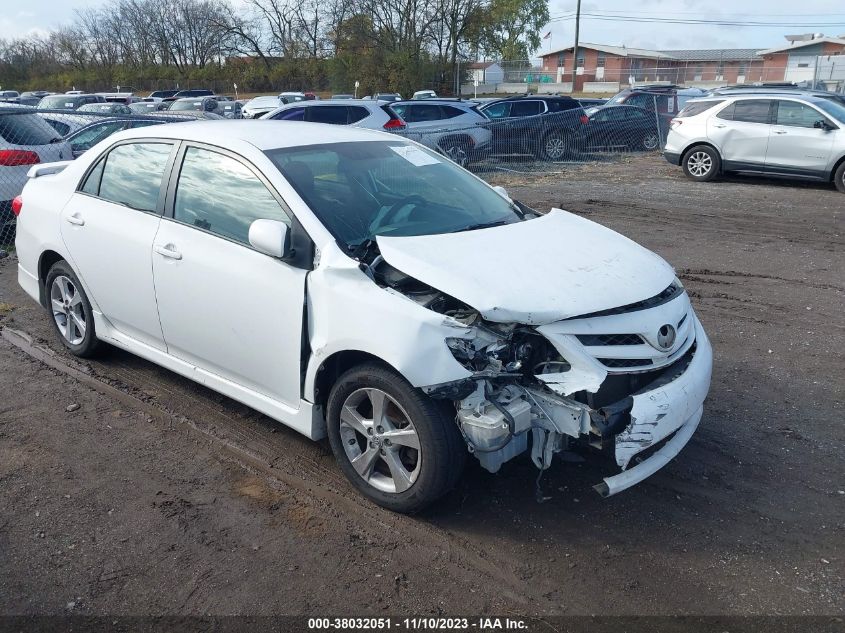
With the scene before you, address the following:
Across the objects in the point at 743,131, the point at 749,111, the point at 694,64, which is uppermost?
the point at 694,64

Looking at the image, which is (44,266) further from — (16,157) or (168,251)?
(16,157)

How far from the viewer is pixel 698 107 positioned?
14.8 m

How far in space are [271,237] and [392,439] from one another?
3.83 feet

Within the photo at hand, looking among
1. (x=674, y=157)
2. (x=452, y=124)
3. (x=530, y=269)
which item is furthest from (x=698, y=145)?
(x=530, y=269)

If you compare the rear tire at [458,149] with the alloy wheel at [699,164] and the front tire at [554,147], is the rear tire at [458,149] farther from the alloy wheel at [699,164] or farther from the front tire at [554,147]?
the alloy wheel at [699,164]

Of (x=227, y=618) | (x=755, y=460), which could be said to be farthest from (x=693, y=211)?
(x=227, y=618)

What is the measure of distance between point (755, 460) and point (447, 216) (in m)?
2.26

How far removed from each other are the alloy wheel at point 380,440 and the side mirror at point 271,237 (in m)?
0.80

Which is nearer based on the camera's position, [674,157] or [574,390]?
[574,390]

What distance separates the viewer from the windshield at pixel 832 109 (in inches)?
512

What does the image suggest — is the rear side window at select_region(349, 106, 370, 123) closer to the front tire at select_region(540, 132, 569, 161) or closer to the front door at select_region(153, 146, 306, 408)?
the front tire at select_region(540, 132, 569, 161)

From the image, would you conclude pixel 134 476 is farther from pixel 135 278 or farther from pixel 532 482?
pixel 532 482

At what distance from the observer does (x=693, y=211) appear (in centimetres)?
1141

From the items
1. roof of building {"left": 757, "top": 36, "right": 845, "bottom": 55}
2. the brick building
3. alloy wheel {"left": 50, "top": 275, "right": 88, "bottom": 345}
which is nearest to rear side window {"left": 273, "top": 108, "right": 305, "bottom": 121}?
alloy wheel {"left": 50, "top": 275, "right": 88, "bottom": 345}
